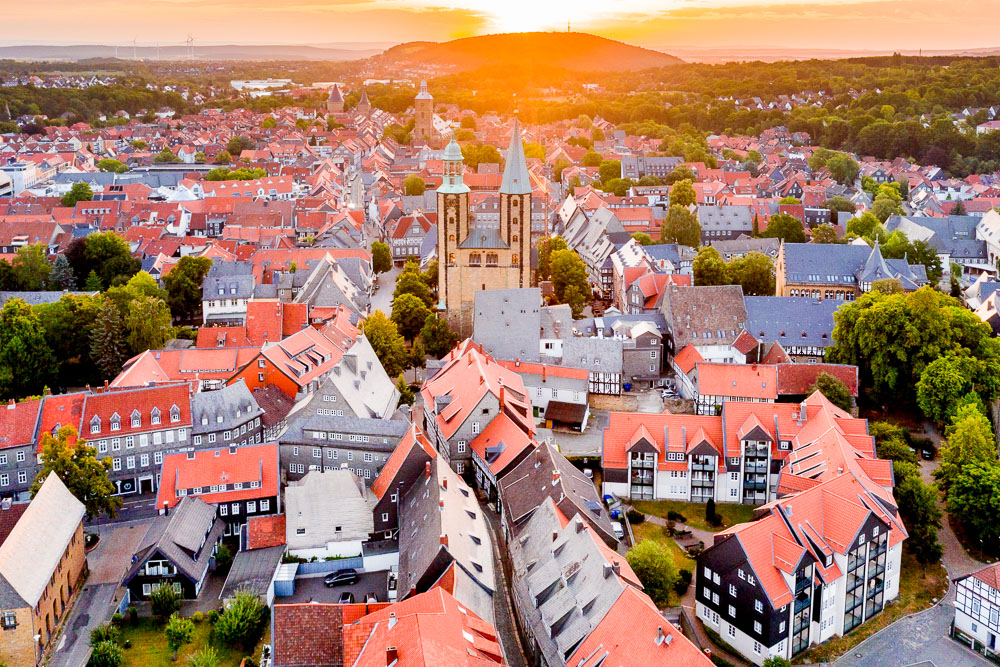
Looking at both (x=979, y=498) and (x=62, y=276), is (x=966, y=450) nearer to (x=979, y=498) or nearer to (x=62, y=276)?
(x=979, y=498)

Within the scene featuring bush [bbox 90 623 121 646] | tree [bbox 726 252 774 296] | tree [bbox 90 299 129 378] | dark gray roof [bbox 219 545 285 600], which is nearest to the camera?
bush [bbox 90 623 121 646]

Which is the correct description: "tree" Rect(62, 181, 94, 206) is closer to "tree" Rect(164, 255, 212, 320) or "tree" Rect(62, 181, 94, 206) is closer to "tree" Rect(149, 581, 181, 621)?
"tree" Rect(164, 255, 212, 320)

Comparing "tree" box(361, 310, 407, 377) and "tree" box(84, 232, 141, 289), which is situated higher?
"tree" box(84, 232, 141, 289)

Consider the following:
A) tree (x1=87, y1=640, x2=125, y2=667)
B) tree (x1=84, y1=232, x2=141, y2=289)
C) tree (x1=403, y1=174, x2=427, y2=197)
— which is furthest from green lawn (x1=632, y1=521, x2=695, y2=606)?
tree (x1=403, y1=174, x2=427, y2=197)

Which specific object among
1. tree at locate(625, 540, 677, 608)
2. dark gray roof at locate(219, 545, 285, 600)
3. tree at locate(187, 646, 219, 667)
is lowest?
tree at locate(187, 646, 219, 667)

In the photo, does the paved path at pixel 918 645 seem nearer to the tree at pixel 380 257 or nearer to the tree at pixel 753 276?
the tree at pixel 753 276

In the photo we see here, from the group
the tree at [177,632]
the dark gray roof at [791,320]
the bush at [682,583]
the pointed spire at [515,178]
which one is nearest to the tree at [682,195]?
the pointed spire at [515,178]

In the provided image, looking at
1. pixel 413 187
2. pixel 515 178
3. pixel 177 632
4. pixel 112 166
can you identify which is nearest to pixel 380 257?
pixel 515 178
